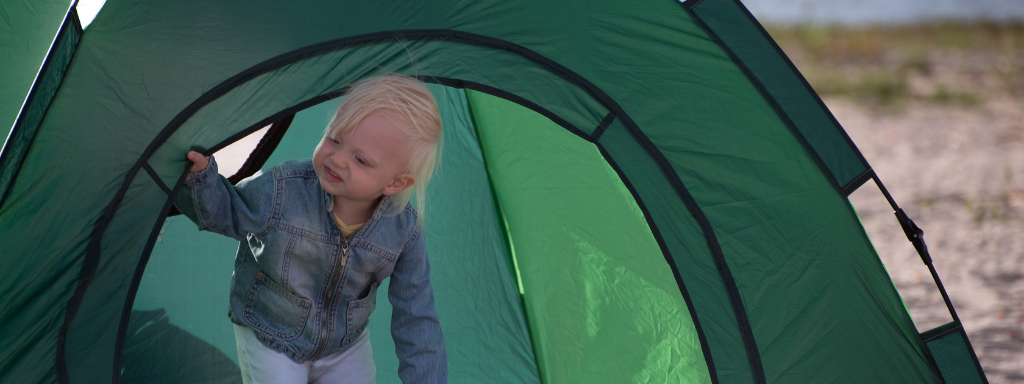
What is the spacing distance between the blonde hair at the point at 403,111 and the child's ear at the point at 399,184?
1cm

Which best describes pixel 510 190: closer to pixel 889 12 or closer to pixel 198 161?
pixel 198 161

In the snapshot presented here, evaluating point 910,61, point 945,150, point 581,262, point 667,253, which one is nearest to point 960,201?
point 945,150

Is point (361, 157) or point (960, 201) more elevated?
point (960, 201)

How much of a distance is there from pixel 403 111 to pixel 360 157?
111 mm

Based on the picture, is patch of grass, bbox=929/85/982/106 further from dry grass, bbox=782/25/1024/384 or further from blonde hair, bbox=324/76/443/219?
blonde hair, bbox=324/76/443/219

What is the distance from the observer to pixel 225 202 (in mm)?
1260

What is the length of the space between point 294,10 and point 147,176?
0.34 m

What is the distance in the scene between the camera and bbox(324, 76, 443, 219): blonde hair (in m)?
1.31

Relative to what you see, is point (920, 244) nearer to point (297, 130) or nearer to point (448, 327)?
point (448, 327)

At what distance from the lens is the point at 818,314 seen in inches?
57.1

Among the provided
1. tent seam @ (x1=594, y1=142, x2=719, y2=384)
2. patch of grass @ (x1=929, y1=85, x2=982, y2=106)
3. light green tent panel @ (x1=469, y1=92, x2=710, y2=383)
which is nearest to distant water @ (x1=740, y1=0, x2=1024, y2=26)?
patch of grass @ (x1=929, y1=85, x2=982, y2=106)

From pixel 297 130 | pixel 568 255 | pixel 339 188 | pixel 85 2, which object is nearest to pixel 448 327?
pixel 568 255

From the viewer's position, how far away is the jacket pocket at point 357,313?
4.92ft

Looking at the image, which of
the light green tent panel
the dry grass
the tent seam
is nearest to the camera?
the tent seam
